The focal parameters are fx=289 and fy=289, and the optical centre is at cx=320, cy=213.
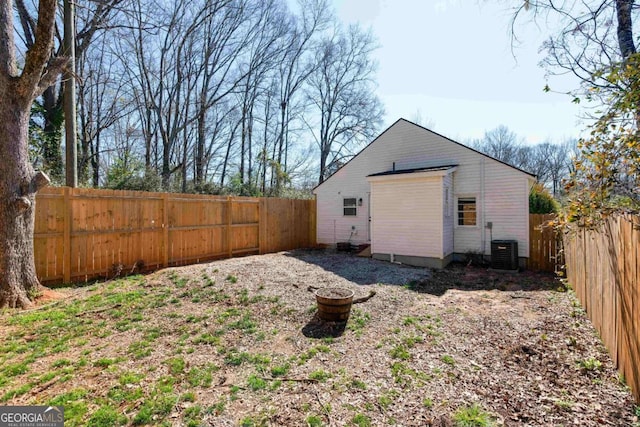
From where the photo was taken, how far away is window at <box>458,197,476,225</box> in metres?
10.0

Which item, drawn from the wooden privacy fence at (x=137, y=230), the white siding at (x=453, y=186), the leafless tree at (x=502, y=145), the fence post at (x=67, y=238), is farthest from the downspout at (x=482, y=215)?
the leafless tree at (x=502, y=145)

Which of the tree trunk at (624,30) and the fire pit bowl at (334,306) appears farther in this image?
the tree trunk at (624,30)

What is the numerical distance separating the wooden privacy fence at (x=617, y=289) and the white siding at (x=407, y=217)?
4363mm

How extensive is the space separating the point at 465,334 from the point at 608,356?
1.55 m

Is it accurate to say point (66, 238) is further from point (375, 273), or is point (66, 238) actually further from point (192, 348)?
point (375, 273)

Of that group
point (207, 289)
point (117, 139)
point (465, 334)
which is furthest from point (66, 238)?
point (117, 139)

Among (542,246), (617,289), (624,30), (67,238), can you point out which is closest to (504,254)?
(542,246)

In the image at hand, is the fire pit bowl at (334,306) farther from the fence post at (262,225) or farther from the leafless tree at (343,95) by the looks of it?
the leafless tree at (343,95)

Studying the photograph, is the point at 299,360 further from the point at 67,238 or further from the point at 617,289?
the point at 67,238

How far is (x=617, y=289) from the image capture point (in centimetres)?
318

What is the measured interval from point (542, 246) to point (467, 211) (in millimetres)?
2354

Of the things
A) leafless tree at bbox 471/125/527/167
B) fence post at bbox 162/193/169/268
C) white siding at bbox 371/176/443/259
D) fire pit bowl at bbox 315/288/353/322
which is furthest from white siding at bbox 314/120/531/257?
leafless tree at bbox 471/125/527/167

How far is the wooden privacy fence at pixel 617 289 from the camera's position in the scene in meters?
2.66

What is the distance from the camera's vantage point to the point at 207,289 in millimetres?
5926
